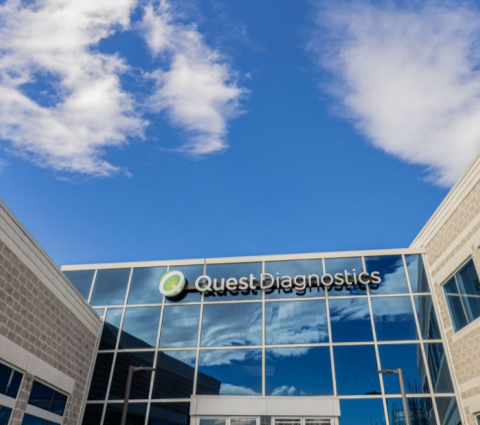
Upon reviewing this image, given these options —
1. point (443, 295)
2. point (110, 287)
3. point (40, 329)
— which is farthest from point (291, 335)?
point (40, 329)

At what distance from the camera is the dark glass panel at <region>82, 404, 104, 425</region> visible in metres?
14.9

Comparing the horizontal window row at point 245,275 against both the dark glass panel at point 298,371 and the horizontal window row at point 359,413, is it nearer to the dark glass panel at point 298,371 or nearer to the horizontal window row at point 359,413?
the dark glass panel at point 298,371

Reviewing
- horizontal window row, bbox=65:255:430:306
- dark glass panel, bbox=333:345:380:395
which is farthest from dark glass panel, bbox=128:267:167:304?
dark glass panel, bbox=333:345:380:395

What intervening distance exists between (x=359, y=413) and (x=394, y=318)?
12.2ft

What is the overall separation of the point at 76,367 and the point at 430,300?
13.3 m

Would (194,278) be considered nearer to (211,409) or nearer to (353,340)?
(211,409)

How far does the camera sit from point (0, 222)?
34.6 feet

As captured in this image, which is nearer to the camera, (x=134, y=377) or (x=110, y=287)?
(x=134, y=377)

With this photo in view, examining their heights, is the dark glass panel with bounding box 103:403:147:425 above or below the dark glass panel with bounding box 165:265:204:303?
below

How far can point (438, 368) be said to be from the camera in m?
14.6

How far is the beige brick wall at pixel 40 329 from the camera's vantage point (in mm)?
10938

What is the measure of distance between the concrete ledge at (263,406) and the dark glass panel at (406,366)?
2.09m

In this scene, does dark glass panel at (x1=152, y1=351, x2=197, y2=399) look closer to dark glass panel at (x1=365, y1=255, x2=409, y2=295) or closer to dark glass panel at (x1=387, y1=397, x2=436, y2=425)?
dark glass panel at (x1=387, y1=397, x2=436, y2=425)

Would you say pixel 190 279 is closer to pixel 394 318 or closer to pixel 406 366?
pixel 394 318
